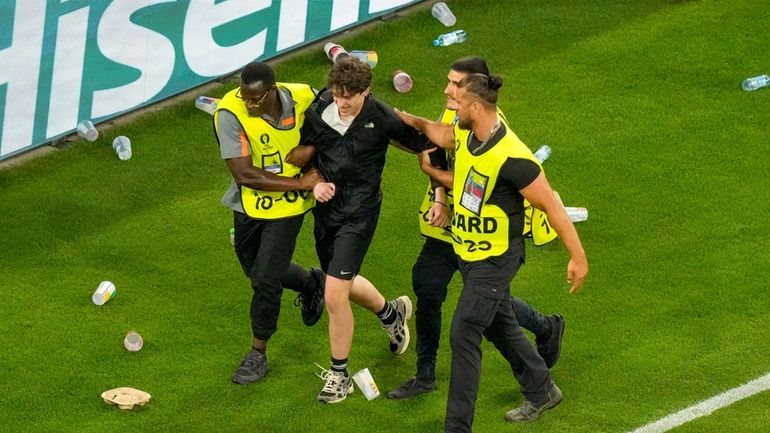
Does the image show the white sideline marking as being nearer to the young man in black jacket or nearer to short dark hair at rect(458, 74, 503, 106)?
the young man in black jacket

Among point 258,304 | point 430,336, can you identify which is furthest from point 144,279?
point 430,336

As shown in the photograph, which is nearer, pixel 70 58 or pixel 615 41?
pixel 70 58

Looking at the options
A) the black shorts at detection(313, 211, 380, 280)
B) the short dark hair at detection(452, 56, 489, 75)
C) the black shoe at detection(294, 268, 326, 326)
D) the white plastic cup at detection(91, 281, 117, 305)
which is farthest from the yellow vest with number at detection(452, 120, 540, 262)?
the white plastic cup at detection(91, 281, 117, 305)

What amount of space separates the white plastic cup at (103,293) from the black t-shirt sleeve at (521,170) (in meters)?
3.32

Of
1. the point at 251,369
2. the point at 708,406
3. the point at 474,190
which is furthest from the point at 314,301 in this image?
the point at 708,406

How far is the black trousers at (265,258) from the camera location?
8766 millimetres

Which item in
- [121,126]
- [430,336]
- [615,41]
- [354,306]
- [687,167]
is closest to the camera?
[430,336]

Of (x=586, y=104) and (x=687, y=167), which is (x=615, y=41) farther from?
(x=687, y=167)

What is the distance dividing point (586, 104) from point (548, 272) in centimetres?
251

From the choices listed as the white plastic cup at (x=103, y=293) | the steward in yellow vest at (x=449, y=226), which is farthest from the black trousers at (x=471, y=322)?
the white plastic cup at (x=103, y=293)

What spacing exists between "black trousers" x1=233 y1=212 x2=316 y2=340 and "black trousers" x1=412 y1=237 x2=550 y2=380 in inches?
30.3

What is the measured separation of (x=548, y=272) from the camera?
33.0ft

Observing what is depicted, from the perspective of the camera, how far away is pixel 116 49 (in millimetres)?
11766

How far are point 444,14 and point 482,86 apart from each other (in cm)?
571
